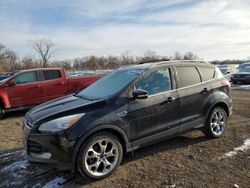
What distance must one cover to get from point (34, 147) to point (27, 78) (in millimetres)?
6718

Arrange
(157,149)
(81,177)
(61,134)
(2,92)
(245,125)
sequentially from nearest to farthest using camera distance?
(61,134) < (81,177) < (157,149) < (245,125) < (2,92)

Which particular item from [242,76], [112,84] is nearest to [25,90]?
[112,84]

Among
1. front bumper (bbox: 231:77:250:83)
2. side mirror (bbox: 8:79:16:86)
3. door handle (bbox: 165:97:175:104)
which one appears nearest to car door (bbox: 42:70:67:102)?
side mirror (bbox: 8:79:16:86)

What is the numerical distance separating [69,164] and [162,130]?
181 cm

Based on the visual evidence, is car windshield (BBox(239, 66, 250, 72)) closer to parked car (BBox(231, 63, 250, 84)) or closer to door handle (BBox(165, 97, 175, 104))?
parked car (BBox(231, 63, 250, 84))

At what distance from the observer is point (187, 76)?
18.7 feet

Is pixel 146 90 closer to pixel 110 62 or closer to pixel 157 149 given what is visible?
pixel 157 149

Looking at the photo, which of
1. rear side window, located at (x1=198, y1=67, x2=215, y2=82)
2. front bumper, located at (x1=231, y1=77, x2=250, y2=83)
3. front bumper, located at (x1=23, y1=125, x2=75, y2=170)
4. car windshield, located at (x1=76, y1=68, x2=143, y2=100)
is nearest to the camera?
front bumper, located at (x1=23, y1=125, x2=75, y2=170)

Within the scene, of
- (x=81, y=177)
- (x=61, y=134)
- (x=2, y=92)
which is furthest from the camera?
(x=2, y=92)

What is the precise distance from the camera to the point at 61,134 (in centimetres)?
405

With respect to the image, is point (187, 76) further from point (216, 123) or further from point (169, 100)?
point (216, 123)

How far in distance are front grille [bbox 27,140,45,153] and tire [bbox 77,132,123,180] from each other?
0.58 m

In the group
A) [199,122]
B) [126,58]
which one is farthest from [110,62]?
[199,122]

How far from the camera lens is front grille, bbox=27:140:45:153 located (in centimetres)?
417
